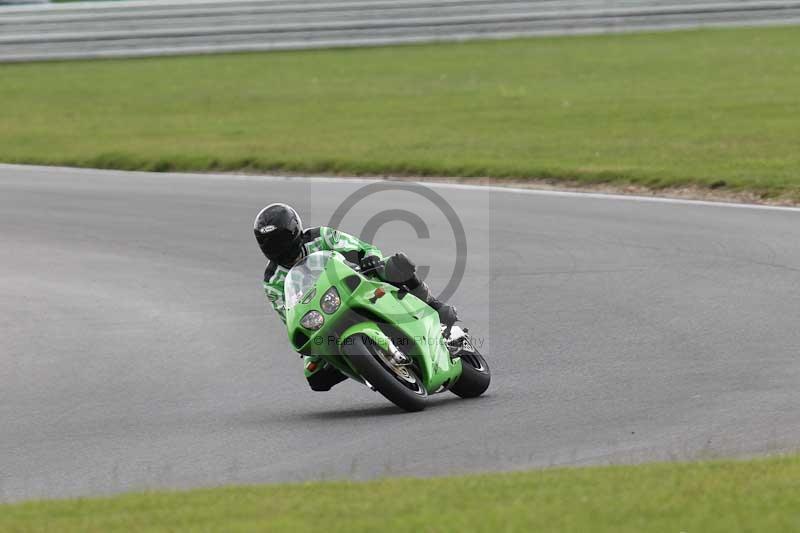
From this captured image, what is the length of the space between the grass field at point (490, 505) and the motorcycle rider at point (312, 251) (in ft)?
7.58

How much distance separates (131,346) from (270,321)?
1366mm

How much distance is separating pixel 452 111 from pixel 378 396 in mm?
16020

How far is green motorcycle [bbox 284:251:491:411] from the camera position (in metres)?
8.91

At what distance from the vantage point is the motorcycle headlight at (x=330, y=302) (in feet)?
29.3

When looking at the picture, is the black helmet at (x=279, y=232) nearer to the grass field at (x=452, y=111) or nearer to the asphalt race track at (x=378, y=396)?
the asphalt race track at (x=378, y=396)

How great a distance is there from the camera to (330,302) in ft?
29.3

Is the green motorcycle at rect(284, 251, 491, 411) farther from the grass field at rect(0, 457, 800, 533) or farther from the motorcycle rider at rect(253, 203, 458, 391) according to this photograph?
the grass field at rect(0, 457, 800, 533)

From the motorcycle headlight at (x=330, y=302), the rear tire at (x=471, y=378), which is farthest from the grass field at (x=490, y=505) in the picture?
the rear tire at (x=471, y=378)

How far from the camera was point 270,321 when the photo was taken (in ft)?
Answer: 41.5

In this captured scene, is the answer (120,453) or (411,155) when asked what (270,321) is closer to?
(120,453)

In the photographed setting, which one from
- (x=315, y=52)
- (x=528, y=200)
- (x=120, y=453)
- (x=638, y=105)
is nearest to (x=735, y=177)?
(x=528, y=200)

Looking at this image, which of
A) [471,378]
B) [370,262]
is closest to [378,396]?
[471,378]

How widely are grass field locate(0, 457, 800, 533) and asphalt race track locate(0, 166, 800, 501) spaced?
2.58 ft

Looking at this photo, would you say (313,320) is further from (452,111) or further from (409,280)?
(452,111)
